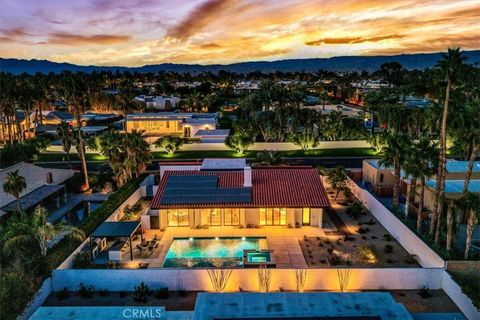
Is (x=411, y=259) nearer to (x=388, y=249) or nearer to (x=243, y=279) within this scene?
(x=388, y=249)

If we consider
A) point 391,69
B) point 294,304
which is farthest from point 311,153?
point 391,69

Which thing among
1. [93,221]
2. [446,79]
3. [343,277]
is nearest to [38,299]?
[93,221]

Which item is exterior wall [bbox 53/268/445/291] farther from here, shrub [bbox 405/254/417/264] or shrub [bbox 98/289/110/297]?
shrub [bbox 405/254/417/264]

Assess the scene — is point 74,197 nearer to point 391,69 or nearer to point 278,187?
point 278,187

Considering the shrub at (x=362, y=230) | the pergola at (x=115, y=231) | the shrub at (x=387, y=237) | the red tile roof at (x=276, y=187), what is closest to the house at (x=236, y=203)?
the red tile roof at (x=276, y=187)

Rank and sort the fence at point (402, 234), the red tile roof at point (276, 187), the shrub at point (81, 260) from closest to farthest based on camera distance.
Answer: the fence at point (402, 234) → the shrub at point (81, 260) → the red tile roof at point (276, 187)

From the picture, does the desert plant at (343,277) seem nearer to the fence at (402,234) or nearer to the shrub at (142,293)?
the fence at (402,234)
